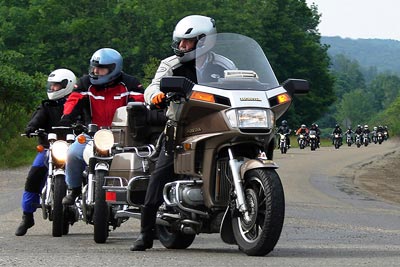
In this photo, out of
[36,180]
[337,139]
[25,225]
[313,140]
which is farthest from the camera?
[337,139]

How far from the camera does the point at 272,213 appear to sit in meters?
→ 8.73

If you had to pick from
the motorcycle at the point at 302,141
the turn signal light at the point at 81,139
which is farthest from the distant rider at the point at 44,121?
the motorcycle at the point at 302,141

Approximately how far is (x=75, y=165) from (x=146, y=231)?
7.08 feet

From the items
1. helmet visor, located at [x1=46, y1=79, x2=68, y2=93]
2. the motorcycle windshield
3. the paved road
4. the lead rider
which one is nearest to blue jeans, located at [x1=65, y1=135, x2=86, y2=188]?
the paved road

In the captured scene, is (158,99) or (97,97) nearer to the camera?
(158,99)

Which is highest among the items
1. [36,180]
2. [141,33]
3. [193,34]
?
[141,33]

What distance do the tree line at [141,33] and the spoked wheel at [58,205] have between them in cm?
5865

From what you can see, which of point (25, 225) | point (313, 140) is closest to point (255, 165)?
point (25, 225)

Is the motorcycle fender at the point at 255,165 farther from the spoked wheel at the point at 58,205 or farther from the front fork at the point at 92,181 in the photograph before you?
the spoked wheel at the point at 58,205

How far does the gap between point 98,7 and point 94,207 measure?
92.1 metres

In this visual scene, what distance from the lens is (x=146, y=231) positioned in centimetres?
999

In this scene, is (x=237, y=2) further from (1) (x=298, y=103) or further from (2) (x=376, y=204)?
(2) (x=376, y=204)

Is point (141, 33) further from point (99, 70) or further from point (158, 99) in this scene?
point (158, 99)

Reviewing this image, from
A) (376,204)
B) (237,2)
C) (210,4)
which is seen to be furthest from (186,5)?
(376,204)
